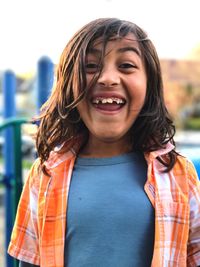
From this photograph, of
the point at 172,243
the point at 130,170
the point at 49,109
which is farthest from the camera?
the point at 49,109

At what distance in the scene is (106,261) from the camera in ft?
3.70

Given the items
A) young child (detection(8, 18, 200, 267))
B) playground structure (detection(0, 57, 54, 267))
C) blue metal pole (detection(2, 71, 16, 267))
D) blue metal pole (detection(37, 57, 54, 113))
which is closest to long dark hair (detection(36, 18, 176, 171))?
young child (detection(8, 18, 200, 267))

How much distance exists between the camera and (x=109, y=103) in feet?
3.82

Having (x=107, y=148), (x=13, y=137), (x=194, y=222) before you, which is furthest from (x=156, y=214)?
(x=13, y=137)

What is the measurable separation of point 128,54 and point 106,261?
0.55 meters

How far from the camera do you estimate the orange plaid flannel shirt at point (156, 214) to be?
1105mm

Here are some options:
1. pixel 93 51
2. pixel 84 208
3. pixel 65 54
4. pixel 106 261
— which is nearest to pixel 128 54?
pixel 93 51

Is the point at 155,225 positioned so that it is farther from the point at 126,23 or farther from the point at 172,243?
the point at 126,23

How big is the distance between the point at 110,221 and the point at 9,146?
1895mm

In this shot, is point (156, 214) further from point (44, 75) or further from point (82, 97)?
point (44, 75)

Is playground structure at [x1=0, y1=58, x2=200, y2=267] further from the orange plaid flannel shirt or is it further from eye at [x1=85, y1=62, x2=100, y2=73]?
eye at [x1=85, y1=62, x2=100, y2=73]

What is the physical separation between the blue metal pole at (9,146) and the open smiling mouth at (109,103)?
1.43m

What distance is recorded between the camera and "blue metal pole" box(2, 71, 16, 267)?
2586mm

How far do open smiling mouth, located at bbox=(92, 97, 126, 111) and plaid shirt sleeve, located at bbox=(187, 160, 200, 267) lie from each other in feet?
0.86
